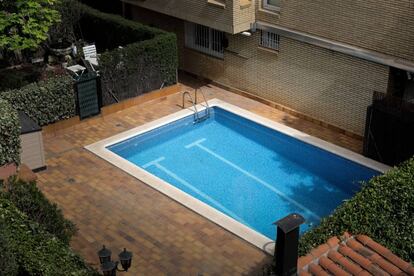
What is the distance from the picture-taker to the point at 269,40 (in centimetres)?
2227

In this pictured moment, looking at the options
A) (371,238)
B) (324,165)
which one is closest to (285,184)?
(324,165)

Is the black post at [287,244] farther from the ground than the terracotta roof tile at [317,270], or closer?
farther from the ground

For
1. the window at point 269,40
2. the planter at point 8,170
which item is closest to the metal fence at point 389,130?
the window at point 269,40

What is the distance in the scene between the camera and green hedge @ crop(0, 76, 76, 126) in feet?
63.2

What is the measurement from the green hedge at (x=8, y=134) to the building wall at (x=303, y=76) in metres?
9.22

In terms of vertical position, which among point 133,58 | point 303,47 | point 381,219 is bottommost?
point 133,58

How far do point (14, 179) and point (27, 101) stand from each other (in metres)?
5.88

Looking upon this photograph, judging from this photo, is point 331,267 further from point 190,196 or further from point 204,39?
point 204,39

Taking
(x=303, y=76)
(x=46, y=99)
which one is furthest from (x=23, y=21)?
(x=303, y=76)

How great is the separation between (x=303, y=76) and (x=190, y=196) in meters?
6.53

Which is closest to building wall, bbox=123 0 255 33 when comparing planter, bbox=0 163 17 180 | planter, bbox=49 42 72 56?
planter, bbox=49 42 72 56

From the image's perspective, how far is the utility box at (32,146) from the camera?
17.9 metres

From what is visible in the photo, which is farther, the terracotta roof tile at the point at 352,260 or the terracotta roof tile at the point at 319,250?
the terracotta roof tile at the point at 319,250

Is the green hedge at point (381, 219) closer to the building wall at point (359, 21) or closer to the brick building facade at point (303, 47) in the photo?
the brick building facade at point (303, 47)
